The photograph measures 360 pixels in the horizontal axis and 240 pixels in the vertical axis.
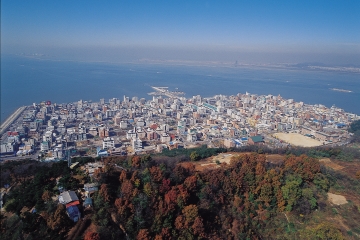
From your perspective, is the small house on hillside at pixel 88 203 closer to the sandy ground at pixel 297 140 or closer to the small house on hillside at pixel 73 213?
the small house on hillside at pixel 73 213

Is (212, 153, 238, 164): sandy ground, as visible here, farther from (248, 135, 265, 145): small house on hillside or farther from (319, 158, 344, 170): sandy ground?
(248, 135, 265, 145): small house on hillside

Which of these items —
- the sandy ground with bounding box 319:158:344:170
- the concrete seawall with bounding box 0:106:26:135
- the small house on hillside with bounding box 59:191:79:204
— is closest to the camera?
the small house on hillside with bounding box 59:191:79:204

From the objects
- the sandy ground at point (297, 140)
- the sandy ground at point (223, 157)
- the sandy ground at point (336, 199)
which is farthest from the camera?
the sandy ground at point (297, 140)

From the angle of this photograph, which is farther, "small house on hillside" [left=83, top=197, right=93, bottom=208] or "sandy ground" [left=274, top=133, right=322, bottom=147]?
"sandy ground" [left=274, top=133, right=322, bottom=147]

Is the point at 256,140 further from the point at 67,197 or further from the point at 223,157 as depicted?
the point at 67,197

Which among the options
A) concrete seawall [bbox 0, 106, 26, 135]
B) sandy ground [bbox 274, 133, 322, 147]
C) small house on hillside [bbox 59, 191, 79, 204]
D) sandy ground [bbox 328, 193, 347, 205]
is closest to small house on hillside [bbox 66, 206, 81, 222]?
small house on hillside [bbox 59, 191, 79, 204]

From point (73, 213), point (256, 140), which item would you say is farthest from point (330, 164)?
point (73, 213)

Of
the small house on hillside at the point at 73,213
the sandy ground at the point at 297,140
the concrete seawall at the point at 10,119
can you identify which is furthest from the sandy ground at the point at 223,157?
the concrete seawall at the point at 10,119

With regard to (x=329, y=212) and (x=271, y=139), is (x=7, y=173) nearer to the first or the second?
(x=329, y=212)
